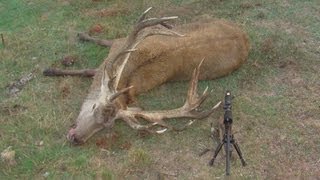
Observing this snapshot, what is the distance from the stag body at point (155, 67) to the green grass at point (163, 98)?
0.71 ft

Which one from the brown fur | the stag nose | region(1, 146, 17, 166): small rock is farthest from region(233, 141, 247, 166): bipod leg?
region(1, 146, 17, 166): small rock

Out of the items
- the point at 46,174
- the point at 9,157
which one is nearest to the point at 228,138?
the point at 46,174

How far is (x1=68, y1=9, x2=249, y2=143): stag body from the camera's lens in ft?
23.7

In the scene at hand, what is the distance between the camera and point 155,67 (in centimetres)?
812

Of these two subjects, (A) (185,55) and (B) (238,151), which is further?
(A) (185,55)

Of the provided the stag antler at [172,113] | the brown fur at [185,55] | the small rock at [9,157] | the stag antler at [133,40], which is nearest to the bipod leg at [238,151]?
the stag antler at [172,113]

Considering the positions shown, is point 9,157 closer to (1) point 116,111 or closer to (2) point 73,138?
(2) point 73,138

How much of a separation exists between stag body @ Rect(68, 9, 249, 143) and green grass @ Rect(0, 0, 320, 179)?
215mm

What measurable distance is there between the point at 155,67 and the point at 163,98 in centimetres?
43

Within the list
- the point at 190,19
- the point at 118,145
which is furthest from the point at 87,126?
the point at 190,19

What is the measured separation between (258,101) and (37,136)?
2.90 metres

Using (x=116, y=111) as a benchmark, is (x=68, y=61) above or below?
below

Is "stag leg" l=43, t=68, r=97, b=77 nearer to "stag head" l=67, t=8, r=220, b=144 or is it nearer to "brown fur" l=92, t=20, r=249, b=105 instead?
"brown fur" l=92, t=20, r=249, b=105

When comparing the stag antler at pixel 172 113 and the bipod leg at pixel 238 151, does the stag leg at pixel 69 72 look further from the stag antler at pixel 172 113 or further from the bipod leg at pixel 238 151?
the bipod leg at pixel 238 151
